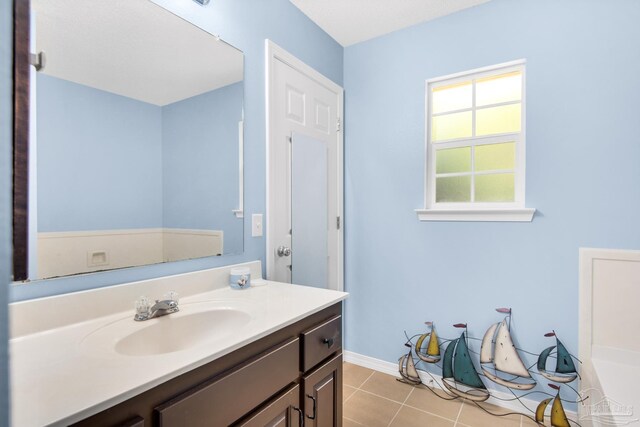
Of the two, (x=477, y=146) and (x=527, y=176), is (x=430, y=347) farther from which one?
(x=477, y=146)

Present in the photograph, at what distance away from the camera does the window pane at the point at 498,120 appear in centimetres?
200

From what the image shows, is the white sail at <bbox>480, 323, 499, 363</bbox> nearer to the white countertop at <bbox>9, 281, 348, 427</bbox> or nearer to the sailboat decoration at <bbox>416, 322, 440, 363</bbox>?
the sailboat decoration at <bbox>416, 322, 440, 363</bbox>

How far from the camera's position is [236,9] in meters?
1.63

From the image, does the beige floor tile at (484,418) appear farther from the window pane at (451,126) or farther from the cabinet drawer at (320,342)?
the window pane at (451,126)

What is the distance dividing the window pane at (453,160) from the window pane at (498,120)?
15cm

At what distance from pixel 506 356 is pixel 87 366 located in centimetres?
205

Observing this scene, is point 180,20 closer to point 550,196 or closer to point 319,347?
point 319,347

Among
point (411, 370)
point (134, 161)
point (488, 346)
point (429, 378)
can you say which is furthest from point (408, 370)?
point (134, 161)

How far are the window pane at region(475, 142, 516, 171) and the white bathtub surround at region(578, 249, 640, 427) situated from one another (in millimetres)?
653

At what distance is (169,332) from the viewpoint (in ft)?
3.67

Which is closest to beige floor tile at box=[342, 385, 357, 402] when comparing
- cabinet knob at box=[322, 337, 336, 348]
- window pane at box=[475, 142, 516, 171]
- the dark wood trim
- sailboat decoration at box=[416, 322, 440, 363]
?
sailboat decoration at box=[416, 322, 440, 363]

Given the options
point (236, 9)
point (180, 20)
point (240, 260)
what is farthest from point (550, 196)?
point (180, 20)

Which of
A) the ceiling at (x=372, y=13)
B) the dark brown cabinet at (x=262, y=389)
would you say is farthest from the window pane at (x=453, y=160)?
the dark brown cabinet at (x=262, y=389)

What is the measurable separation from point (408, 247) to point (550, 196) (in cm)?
89
